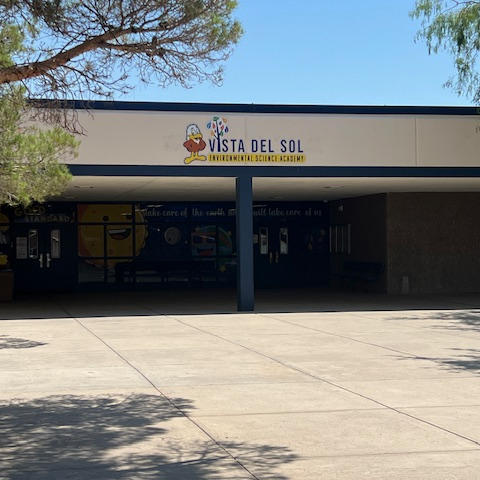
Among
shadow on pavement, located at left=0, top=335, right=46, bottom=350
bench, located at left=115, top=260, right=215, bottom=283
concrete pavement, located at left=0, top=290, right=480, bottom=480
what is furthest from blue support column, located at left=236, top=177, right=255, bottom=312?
bench, located at left=115, top=260, right=215, bottom=283

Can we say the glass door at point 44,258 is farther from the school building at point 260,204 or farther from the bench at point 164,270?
the bench at point 164,270

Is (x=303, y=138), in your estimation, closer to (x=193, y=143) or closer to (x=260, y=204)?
(x=193, y=143)

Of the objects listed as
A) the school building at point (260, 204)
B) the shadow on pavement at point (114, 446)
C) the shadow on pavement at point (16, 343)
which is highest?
the school building at point (260, 204)

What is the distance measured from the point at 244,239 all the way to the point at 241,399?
11.1 meters

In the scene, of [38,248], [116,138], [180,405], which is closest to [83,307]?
[116,138]

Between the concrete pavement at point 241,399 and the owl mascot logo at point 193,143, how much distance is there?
4.03 metres

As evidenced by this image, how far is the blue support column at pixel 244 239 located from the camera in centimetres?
1980

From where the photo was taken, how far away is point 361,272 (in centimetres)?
2686

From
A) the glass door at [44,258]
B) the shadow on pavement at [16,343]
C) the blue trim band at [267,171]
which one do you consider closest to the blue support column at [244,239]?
the blue trim band at [267,171]

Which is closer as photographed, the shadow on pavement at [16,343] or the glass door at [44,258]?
the shadow on pavement at [16,343]

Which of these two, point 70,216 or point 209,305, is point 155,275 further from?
point 209,305

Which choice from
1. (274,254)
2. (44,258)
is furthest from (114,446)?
(274,254)

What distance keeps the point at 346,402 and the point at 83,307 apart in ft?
46.8

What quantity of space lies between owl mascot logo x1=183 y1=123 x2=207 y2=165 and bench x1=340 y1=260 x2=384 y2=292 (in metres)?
8.79
